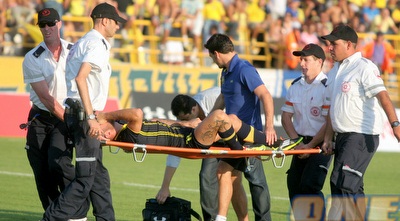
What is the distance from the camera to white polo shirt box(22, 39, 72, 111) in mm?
9414

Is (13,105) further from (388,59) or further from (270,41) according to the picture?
(388,59)

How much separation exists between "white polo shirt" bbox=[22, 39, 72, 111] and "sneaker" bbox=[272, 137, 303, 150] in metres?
2.42

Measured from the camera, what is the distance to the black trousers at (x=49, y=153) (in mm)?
9148

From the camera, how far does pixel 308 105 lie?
967 cm

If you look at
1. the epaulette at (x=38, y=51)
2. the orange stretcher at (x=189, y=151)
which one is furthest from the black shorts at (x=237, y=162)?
the epaulette at (x=38, y=51)

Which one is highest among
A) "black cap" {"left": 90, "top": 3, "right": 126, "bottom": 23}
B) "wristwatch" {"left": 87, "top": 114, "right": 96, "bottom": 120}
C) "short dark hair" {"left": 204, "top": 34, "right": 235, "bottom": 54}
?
"black cap" {"left": 90, "top": 3, "right": 126, "bottom": 23}

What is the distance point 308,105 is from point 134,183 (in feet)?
16.2

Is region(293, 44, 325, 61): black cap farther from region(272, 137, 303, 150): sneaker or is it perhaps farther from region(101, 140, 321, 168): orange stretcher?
region(101, 140, 321, 168): orange stretcher

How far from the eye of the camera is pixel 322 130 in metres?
9.30

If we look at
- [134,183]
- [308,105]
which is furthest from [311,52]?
[134,183]

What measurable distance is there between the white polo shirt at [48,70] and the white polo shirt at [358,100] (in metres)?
3.00

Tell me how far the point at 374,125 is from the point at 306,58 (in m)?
1.31

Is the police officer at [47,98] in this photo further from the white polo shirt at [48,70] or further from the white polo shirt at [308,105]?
the white polo shirt at [308,105]

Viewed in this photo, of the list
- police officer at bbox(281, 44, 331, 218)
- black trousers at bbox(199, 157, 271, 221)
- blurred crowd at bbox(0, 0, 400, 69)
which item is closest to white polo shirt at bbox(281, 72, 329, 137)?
police officer at bbox(281, 44, 331, 218)
